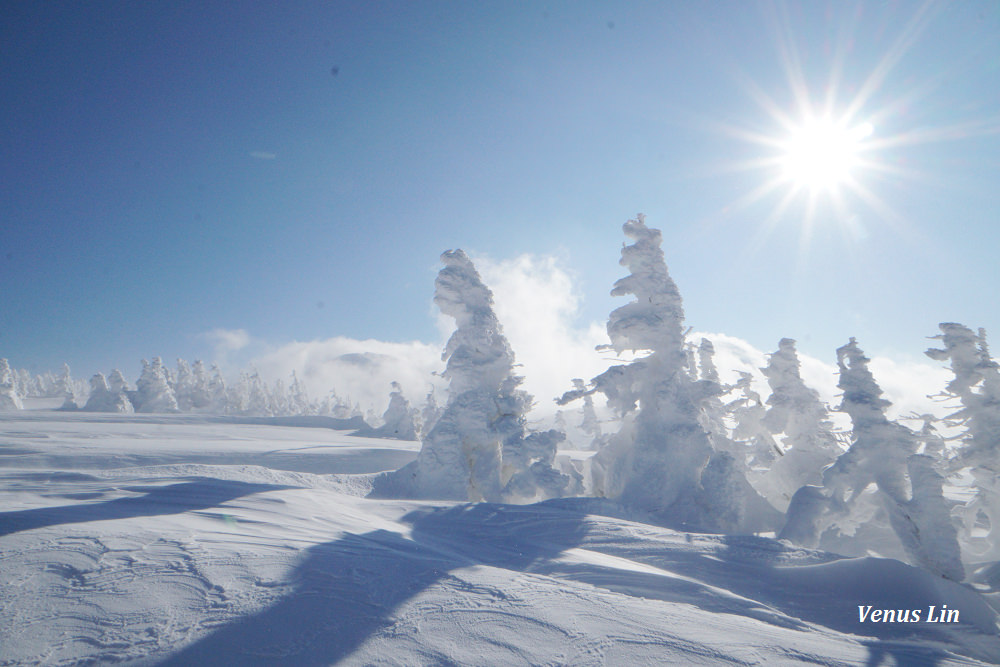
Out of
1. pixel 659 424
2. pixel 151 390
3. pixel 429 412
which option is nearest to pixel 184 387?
pixel 151 390

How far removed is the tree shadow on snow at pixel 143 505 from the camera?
820 centimetres

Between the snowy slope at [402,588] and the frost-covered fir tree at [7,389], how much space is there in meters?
58.3

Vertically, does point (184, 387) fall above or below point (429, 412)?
below

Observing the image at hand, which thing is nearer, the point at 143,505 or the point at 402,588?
the point at 402,588

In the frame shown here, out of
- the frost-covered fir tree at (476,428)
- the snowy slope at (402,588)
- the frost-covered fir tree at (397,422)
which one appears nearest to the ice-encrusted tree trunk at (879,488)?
the snowy slope at (402,588)

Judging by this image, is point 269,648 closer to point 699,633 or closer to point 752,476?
point 699,633

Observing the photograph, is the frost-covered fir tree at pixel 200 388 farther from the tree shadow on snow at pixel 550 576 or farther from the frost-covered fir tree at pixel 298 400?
the tree shadow on snow at pixel 550 576

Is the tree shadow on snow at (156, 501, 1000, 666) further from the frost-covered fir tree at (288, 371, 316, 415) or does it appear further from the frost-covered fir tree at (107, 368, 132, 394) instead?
the frost-covered fir tree at (288, 371, 316, 415)

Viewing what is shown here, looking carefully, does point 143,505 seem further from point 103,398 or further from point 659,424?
point 103,398

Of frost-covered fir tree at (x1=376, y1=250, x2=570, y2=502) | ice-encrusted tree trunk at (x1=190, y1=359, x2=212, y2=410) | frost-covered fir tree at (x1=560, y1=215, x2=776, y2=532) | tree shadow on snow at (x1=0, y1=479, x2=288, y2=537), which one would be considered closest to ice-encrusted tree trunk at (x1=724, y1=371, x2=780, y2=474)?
frost-covered fir tree at (x1=560, y1=215, x2=776, y2=532)

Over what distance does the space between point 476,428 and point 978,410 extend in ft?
75.5

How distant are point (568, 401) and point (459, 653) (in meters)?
16.0

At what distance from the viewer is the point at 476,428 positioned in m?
22.9

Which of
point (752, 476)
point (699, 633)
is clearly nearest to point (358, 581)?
point (699, 633)
